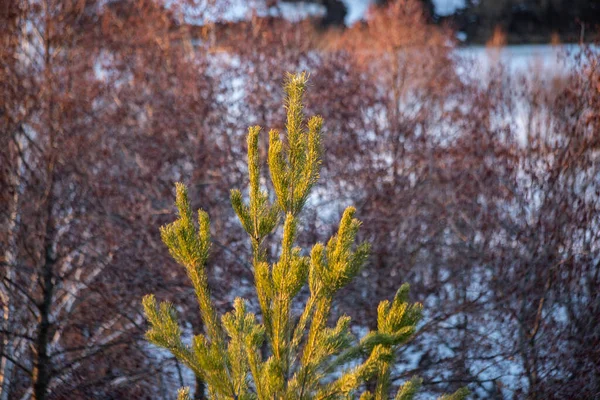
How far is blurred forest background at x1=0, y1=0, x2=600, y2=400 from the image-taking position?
7.46m

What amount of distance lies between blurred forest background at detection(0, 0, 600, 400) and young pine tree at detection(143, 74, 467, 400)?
1717mm

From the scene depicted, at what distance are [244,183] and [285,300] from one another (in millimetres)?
8353

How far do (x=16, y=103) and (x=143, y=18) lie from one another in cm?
694

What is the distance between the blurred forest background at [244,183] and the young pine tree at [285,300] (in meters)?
1.72

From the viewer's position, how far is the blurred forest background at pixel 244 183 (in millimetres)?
7457

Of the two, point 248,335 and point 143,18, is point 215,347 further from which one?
point 143,18

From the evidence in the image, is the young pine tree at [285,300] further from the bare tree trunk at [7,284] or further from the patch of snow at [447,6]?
the patch of snow at [447,6]

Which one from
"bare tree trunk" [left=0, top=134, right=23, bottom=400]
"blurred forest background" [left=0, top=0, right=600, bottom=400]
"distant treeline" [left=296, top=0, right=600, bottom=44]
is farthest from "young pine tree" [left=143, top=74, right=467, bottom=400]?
"distant treeline" [left=296, top=0, right=600, bottom=44]

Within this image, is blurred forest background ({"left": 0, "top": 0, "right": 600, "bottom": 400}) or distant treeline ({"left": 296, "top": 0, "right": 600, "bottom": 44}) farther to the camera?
distant treeline ({"left": 296, "top": 0, "right": 600, "bottom": 44})

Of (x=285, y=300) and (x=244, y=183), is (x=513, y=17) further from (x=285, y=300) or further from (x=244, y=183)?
(x=285, y=300)

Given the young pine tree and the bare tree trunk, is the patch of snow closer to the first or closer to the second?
the bare tree trunk

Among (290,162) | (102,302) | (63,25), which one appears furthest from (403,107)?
(290,162)

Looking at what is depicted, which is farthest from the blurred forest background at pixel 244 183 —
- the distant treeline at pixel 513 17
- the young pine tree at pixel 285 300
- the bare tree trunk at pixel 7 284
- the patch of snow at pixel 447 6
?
the patch of snow at pixel 447 6

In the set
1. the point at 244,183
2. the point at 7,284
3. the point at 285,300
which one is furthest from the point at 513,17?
the point at 285,300
